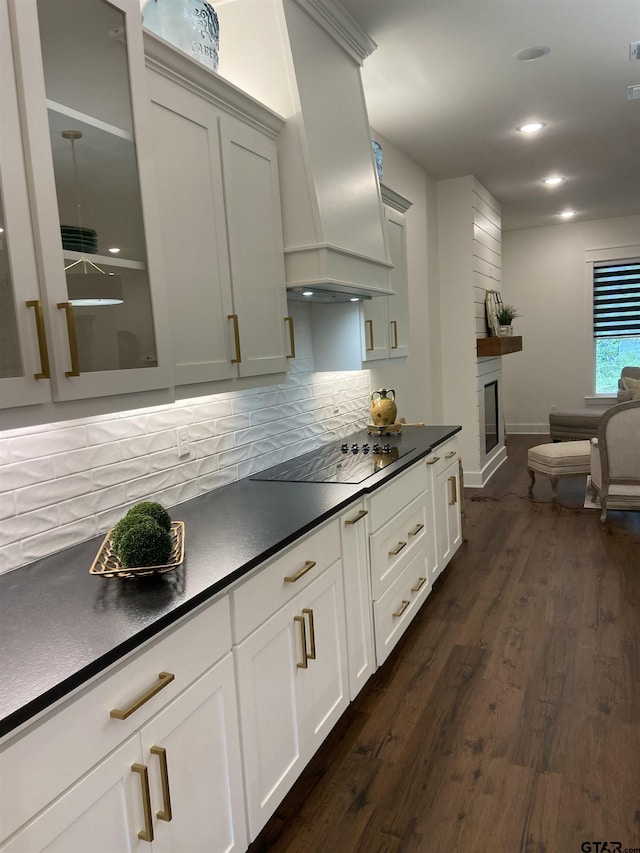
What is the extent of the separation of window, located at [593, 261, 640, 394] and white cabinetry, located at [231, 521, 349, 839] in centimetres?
766

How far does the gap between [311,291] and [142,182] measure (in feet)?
3.72

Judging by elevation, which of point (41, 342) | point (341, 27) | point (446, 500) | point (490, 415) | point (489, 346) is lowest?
point (446, 500)

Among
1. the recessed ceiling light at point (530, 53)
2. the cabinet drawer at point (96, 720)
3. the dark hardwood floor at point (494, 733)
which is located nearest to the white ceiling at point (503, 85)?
the recessed ceiling light at point (530, 53)

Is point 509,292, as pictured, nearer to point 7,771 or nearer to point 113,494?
point 113,494

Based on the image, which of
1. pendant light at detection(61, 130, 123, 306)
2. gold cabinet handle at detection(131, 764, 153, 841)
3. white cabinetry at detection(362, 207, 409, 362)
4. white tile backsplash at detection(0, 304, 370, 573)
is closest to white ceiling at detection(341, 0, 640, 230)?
white cabinetry at detection(362, 207, 409, 362)

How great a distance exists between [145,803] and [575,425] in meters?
6.94

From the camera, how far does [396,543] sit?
2773 mm

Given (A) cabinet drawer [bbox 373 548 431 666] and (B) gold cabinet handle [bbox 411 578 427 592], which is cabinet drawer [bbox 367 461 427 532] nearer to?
(A) cabinet drawer [bbox 373 548 431 666]

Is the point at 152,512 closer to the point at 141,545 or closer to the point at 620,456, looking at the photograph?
the point at 141,545

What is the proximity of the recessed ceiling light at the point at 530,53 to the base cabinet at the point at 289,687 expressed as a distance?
2868 mm

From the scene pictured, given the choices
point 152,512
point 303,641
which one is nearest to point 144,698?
point 152,512

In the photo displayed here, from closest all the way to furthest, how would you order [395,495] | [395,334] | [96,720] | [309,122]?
[96,720], [309,122], [395,495], [395,334]

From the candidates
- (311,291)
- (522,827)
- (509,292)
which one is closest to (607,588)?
(522,827)

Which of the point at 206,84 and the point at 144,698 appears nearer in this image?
the point at 144,698
